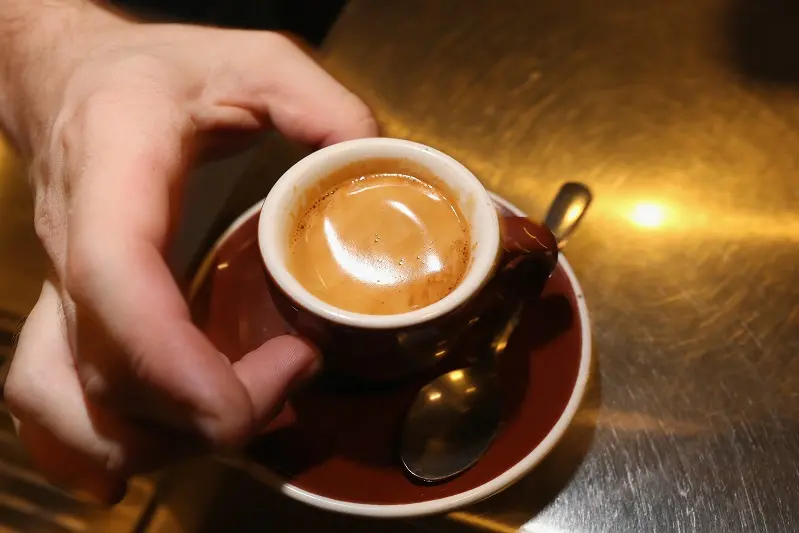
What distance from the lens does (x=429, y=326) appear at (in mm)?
555

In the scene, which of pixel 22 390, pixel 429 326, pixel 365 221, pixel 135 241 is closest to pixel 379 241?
pixel 365 221

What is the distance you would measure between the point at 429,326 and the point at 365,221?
17cm

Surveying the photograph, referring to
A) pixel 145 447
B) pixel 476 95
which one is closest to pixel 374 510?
pixel 145 447

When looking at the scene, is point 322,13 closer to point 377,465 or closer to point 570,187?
point 570,187

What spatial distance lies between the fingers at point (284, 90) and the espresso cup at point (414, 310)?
0.14 feet

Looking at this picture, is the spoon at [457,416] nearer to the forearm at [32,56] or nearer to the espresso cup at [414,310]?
the espresso cup at [414,310]

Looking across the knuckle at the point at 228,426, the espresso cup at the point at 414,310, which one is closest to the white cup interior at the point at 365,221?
the espresso cup at the point at 414,310

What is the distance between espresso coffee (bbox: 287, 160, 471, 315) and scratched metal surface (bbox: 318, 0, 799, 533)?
0.84ft

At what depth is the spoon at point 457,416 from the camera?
60 centimetres

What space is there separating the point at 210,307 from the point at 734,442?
0.60 metres

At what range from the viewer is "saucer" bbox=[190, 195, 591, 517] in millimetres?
580

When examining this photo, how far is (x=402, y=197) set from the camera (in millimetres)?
683

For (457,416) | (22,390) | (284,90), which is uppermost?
(284,90)

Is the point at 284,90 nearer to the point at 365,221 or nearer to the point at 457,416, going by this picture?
the point at 365,221
